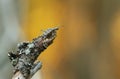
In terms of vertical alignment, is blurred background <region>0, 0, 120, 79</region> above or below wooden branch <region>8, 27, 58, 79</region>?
above

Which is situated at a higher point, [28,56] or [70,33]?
[70,33]

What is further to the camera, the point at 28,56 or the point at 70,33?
the point at 70,33

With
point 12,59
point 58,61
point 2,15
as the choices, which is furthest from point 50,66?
point 12,59

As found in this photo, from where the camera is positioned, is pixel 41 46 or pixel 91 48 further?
pixel 91 48

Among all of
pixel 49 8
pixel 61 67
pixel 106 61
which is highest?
pixel 49 8

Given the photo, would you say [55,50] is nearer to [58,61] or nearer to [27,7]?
[58,61]

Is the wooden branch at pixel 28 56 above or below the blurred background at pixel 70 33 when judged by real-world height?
below

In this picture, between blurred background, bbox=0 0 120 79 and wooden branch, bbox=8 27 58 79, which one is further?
blurred background, bbox=0 0 120 79

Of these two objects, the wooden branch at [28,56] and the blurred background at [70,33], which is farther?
the blurred background at [70,33]
